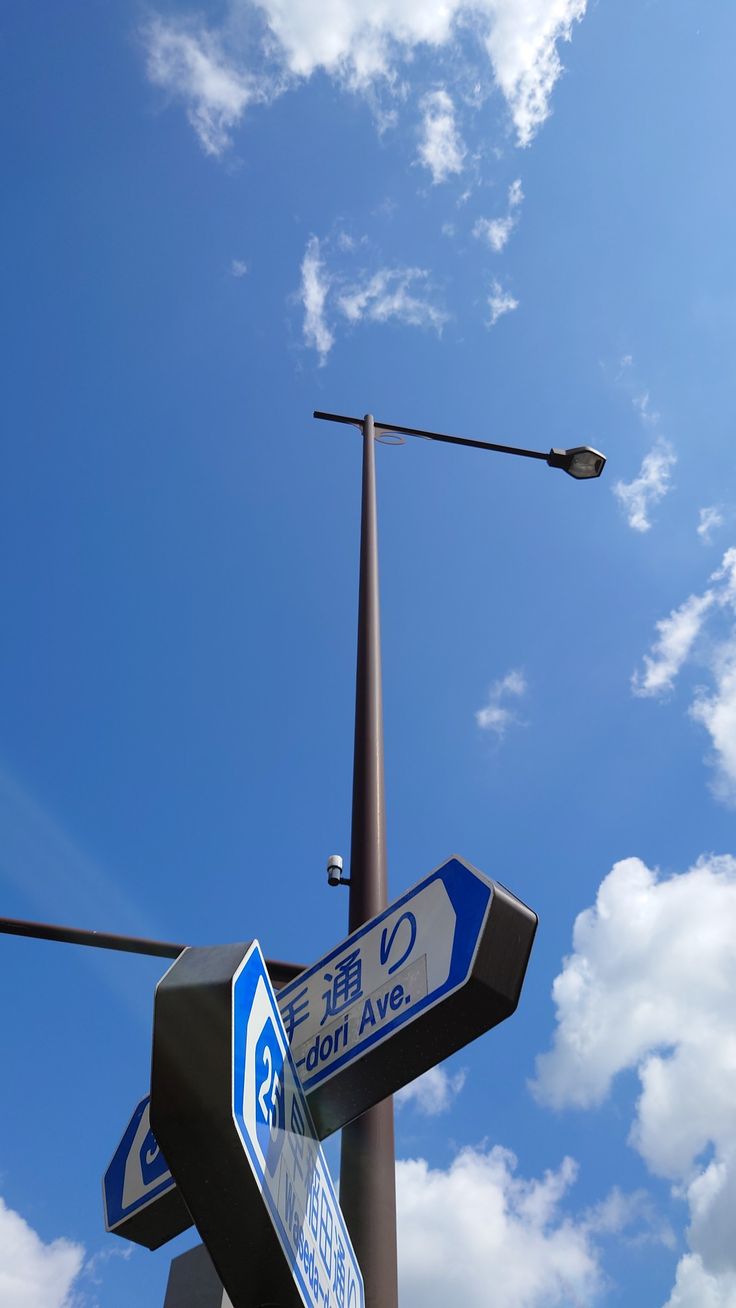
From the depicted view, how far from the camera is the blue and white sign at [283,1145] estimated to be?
162 cm

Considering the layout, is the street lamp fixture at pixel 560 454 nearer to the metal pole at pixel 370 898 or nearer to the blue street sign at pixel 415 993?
the metal pole at pixel 370 898

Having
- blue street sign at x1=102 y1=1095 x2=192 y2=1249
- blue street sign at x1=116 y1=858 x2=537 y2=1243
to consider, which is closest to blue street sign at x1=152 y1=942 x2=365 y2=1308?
blue street sign at x1=116 y1=858 x2=537 y2=1243

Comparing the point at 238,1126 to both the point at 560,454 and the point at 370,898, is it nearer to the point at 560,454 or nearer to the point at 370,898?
the point at 370,898

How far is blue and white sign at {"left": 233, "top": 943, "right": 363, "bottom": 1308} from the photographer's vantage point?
1.62m

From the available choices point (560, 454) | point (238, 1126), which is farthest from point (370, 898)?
point (560, 454)

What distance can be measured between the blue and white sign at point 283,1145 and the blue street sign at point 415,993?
0.14m

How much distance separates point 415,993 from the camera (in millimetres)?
2223

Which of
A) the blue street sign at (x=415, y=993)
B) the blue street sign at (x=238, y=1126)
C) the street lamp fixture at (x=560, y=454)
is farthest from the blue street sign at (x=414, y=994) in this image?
the street lamp fixture at (x=560, y=454)

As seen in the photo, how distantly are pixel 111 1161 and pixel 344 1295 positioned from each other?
1.10 metres

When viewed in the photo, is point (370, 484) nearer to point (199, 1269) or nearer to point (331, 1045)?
point (331, 1045)

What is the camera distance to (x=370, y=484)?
6645 mm

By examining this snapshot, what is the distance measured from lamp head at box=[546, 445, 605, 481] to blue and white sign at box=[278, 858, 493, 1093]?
6.78 meters

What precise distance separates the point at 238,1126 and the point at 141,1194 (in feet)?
5.12

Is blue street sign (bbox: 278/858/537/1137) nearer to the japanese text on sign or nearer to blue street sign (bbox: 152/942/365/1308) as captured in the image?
the japanese text on sign
